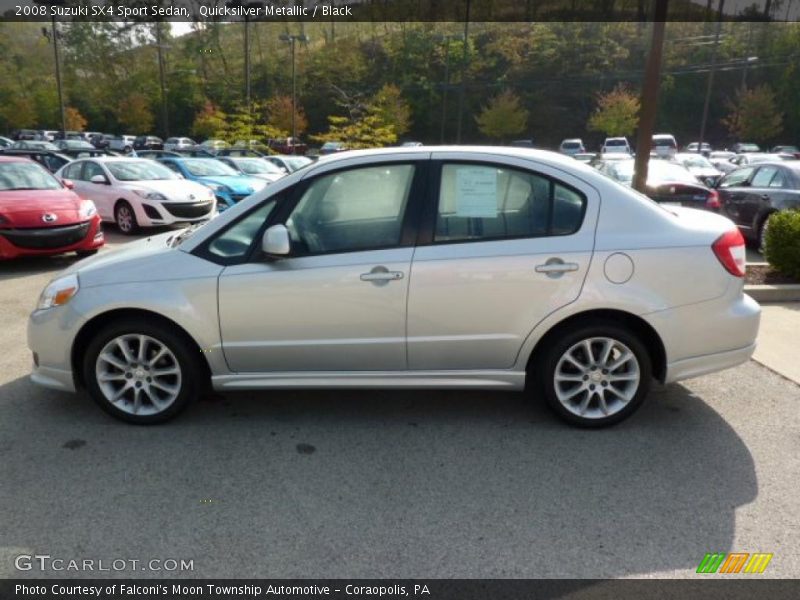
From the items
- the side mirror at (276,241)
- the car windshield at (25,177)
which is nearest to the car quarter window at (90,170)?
Result: the car windshield at (25,177)

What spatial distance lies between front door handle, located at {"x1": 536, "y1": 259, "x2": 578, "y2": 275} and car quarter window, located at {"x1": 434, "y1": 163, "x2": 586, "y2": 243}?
7.3 inches

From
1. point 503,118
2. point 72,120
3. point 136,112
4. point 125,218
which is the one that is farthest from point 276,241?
point 72,120

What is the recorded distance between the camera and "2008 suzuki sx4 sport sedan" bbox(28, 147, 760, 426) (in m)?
3.46

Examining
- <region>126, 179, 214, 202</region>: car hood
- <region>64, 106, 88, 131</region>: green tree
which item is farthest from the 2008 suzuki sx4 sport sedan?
<region>64, 106, 88, 131</region>: green tree

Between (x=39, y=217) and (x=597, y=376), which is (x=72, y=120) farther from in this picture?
(x=597, y=376)

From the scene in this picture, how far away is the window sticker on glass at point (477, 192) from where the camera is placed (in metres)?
3.55

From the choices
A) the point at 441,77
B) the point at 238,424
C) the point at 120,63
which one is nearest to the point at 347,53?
the point at 441,77

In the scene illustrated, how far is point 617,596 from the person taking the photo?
2.32m

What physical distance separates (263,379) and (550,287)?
5.87 ft

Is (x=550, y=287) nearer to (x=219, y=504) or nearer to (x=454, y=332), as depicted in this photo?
(x=454, y=332)

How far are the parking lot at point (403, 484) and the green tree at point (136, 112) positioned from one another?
2296 inches

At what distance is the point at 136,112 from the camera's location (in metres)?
55.5

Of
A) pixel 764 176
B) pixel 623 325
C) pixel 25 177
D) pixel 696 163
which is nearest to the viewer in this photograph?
pixel 623 325

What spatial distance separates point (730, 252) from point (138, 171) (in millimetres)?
11418
